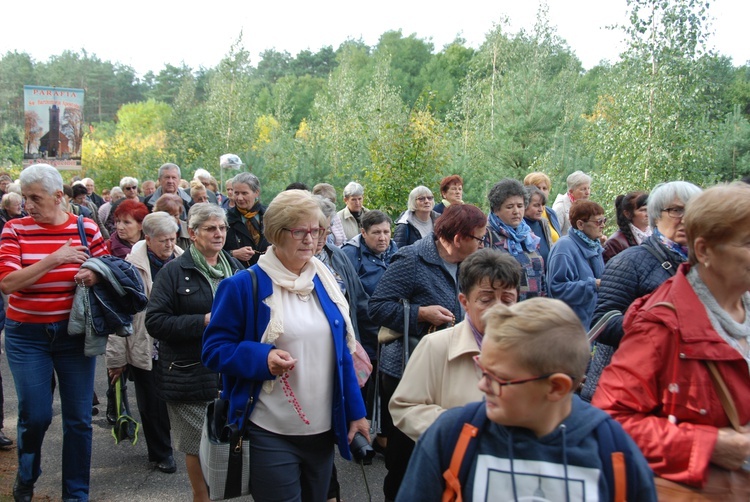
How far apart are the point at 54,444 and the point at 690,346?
547 centimetres

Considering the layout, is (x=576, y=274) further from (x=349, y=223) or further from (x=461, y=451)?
(x=349, y=223)

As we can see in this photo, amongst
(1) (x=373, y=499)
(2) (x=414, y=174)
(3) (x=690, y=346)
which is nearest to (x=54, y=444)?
(1) (x=373, y=499)

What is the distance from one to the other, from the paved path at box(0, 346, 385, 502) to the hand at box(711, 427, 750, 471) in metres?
3.20

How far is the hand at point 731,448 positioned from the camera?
207 cm

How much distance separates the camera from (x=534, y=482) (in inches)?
67.9

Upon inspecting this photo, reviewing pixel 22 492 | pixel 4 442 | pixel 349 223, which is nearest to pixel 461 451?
pixel 22 492

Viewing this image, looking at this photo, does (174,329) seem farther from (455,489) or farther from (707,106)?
(707,106)

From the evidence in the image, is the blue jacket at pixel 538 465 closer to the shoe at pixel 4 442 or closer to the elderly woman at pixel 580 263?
the elderly woman at pixel 580 263

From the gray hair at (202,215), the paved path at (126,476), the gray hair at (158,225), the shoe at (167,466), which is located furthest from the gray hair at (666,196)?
the shoe at (167,466)

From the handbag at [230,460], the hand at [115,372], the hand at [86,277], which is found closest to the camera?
the handbag at [230,460]

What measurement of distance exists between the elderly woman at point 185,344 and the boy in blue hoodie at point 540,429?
2.74 metres

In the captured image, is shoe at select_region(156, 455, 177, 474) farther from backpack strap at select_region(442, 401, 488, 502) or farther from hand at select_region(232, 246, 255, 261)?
backpack strap at select_region(442, 401, 488, 502)

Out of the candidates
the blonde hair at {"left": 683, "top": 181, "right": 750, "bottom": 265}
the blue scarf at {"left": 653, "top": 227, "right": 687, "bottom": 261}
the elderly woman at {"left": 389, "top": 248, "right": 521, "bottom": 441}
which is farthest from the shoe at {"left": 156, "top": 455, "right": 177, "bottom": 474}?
the blonde hair at {"left": 683, "top": 181, "right": 750, "bottom": 265}

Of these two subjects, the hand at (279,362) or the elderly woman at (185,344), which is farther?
the elderly woman at (185,344)
